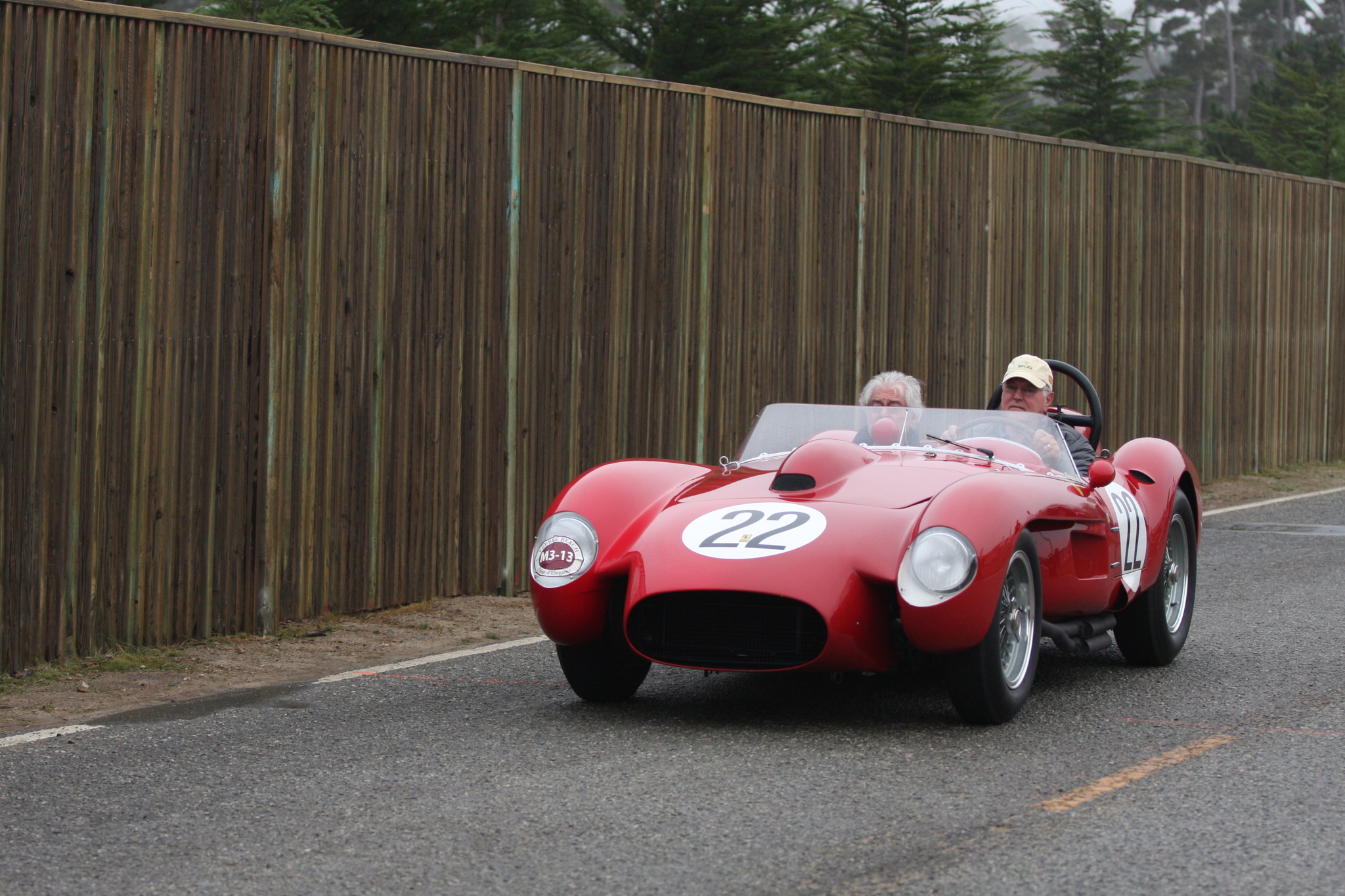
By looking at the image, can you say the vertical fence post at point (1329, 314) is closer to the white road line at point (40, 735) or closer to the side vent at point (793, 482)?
the side vent at point (793, 482)

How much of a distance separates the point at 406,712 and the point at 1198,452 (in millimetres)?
12578

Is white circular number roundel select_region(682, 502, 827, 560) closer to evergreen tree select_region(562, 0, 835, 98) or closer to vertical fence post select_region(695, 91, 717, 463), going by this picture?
vertical fence post select_region(695, 91, 717, 463)

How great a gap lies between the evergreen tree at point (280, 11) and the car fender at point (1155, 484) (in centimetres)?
2038

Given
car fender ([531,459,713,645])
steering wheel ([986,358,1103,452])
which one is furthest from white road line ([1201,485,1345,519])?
car fender ([531,459,713,645])

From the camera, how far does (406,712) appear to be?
5.88m

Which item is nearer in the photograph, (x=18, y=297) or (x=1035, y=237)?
(x=18, y=297)

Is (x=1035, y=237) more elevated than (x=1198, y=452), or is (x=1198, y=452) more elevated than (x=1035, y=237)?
(x=1035, y=237)

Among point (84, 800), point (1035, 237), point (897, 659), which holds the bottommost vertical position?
point (84, 800)

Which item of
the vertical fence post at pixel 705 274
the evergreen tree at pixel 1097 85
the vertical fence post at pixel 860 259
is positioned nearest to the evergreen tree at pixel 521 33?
the evergreen tree at pixel 1097 85

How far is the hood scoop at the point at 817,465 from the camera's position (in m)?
5.86

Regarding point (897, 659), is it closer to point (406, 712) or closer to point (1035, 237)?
point (406, 712)

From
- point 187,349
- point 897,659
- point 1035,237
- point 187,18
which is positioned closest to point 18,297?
point 187,349

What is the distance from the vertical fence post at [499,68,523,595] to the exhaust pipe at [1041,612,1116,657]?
410cm

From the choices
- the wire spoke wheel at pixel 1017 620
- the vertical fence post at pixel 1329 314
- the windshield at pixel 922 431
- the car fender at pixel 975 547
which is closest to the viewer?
the car fender at pixel 975 547
